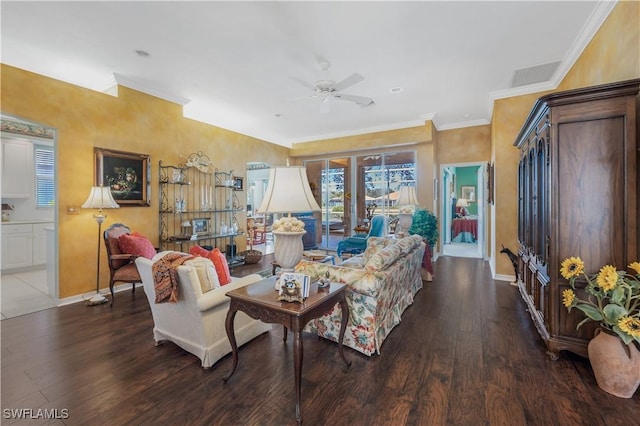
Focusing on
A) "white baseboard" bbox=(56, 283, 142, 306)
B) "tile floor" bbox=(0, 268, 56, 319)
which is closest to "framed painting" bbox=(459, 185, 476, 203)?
"white baseboard" bbox=(56, 283, 142, 306)

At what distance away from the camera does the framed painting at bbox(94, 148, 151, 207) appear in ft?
12.9

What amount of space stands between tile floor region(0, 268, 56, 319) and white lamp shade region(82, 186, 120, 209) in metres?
1.39

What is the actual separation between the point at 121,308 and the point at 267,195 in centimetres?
288

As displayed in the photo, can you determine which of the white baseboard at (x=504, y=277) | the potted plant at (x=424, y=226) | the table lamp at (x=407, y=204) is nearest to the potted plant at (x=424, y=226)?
the potted plant at (x=424, y=226)

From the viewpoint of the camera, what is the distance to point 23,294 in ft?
12.9

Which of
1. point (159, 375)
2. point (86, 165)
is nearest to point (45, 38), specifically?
point (86, 165)

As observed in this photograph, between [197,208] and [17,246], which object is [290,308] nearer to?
[197,208]

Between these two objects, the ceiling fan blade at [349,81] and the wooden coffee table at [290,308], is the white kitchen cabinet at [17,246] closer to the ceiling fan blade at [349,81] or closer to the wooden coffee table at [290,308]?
the wooden coffee table at [290,308]

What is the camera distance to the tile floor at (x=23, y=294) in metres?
3.38

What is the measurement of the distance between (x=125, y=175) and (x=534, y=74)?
20.3 feet

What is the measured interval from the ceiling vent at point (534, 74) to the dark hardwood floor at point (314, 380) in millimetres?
3269

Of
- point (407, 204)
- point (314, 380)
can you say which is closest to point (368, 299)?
point (314, 380)

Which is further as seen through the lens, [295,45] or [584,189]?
[295,45]

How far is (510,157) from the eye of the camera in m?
4.50
